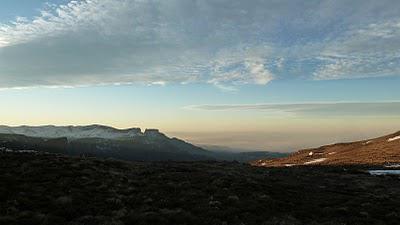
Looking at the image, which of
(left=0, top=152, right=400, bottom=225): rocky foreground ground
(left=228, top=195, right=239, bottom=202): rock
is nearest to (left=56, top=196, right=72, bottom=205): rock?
(left=0, top=152, right=400, bottom=225): rocky foreground ground

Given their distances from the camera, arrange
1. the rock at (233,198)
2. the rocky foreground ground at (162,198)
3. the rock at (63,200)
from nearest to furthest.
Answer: the rocky foreground ground at (162,198)
the rock at (63,200)
the rock at (233,198)

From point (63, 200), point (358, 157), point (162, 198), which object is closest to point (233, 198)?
point (162, 198)

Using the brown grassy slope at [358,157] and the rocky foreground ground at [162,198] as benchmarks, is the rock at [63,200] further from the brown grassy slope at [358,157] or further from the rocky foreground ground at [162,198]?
the brown grassy slope at [358,157]

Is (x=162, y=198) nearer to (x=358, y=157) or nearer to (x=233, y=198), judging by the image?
(x=233, y=198)

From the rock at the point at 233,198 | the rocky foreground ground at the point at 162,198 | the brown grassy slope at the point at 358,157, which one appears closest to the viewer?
the rocky foreground ground at the point at 162,198

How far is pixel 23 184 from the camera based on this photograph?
Result: 3177 cm

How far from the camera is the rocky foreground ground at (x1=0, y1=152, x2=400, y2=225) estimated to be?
985 inches

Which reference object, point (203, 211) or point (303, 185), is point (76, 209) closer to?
point (203, 211)

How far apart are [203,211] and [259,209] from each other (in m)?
4.08

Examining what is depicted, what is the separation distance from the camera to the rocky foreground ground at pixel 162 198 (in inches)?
985

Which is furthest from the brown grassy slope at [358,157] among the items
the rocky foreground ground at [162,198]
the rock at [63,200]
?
the rock at [63,200]

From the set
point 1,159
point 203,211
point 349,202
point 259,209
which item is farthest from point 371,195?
point 1,159

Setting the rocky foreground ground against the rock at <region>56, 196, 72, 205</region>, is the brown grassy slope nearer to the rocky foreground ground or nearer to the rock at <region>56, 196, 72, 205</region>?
the rocky foreground ground

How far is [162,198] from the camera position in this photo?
30.9 metres
